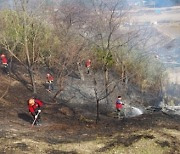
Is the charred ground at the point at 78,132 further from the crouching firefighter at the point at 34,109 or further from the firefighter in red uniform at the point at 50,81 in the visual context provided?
the firefighter in red uniform at the point at 50,81

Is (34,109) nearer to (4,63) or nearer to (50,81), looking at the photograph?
(50,81)

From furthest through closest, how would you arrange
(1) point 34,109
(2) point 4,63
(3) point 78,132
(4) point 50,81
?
(2) point 4,63 < (4) point 50,81 < (1) point 34,109 < (3) point 78,132

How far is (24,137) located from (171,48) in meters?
31.5

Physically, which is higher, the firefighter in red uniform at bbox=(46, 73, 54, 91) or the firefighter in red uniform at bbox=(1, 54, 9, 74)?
the firefighter in red uniform at bbox=(1, 54, 9, 74)

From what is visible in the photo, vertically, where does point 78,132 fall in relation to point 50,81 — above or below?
below

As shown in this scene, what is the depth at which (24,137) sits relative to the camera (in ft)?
39.4

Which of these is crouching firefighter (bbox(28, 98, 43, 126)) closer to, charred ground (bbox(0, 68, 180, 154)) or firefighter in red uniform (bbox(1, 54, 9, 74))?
charred ground (bbox(0, 68, 180, 154))

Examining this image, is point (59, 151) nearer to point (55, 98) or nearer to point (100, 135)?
point (100, 135)

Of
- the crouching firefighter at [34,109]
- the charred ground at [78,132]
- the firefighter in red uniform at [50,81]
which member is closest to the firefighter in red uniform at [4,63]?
the firefighter in red uniform at [50,81]

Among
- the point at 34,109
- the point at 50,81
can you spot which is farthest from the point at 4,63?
the point at 34,109

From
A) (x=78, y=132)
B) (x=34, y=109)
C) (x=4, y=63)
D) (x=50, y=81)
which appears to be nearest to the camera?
(x=78, y=132)

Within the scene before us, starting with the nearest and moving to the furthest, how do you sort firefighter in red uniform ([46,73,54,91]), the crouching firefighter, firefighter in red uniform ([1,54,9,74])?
the crouching firefighter
firefighter in red uniform ([46,73,54,91])
firefighter in red uniform ([1,54,9,74])

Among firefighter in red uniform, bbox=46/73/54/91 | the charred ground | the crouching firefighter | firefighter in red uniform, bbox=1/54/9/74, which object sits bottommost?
the charred ground

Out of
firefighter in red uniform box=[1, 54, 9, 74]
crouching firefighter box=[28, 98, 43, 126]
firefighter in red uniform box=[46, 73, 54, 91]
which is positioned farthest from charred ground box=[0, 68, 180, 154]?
firefighter in red uniform box=[1, 54, 9, 74]
